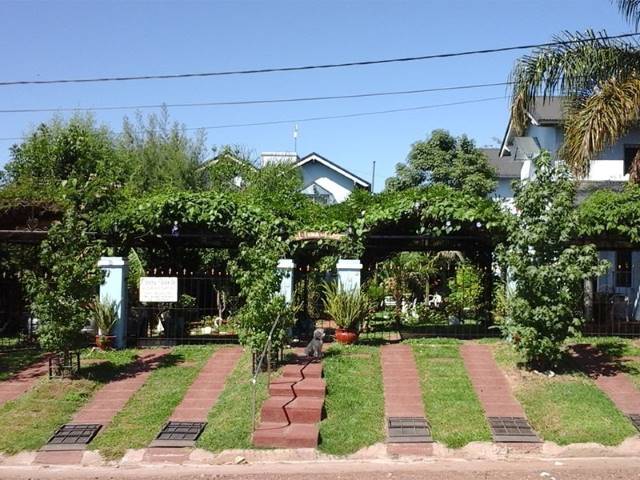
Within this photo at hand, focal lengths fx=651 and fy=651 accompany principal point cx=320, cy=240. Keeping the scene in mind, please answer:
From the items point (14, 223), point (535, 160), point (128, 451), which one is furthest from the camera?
point (14, 223)

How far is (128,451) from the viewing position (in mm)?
7566

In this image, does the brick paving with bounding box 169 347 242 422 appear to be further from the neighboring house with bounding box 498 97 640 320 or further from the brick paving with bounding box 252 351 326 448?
the neighboring house with bounding box 498 97 640 320

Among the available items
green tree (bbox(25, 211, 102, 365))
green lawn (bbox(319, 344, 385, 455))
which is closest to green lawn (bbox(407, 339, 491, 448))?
green lawn (bbox(319, 344, 385, 455))

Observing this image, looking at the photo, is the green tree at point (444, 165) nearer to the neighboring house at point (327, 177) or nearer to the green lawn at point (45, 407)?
the neighboring house at point (327, 177)

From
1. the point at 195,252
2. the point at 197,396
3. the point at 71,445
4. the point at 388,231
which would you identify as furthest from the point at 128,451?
the point at 195,252

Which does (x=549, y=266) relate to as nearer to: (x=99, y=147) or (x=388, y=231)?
(x=388, y=231)

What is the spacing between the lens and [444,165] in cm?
2714

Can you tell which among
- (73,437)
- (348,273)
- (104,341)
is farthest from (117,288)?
(73,437)

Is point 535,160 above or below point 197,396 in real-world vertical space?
above

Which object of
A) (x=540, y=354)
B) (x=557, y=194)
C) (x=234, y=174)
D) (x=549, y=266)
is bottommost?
(x=540, y=354)

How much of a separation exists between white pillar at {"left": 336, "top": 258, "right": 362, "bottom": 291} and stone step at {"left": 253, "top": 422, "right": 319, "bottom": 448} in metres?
4.79

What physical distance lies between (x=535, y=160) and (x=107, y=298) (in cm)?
813

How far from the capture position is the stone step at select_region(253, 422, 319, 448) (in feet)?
24.9

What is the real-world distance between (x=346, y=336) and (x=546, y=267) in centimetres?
399
